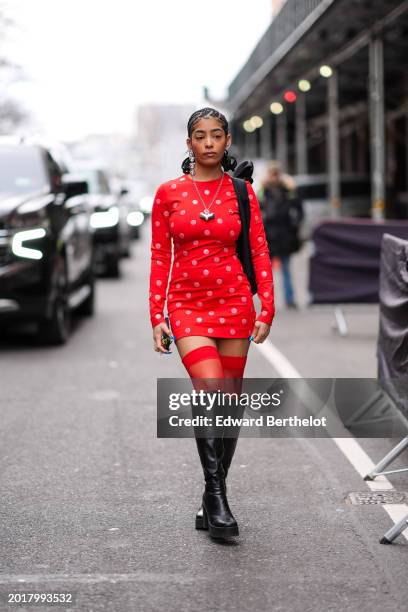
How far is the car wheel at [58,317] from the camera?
12.0 meters

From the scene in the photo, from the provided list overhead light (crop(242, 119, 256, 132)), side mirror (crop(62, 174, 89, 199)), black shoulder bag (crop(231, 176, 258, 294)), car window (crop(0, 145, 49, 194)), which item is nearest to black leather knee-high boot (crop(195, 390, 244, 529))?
black shoulder bag (crop(231, 176, 258, 294))

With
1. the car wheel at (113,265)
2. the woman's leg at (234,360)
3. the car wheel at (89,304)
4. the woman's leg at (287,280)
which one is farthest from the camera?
the car wheel at (113,265)

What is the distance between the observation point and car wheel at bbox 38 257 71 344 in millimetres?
12008

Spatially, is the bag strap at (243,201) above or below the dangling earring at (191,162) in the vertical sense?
below

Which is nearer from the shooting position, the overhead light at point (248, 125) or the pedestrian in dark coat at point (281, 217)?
the pedestrian in dark coat at point (281, 217)

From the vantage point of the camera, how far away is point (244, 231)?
5.27 meters

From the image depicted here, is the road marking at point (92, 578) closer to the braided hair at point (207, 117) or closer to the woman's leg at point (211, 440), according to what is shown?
the woman's leg at point (211, 440)

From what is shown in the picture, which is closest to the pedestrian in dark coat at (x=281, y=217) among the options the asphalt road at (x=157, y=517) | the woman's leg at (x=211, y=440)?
the asphalt road at (x=157, y=517)

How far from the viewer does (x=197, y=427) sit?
17.2 ft

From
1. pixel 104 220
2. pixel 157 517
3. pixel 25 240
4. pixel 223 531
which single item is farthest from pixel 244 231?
pixel 104 220

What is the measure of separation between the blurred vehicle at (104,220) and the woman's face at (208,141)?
632 inches

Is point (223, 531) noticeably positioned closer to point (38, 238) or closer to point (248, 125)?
point (38, 238)

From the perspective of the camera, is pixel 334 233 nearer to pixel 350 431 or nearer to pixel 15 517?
pixel 350 431

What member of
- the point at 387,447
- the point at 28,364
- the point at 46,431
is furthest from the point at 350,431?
the point at 28,364
